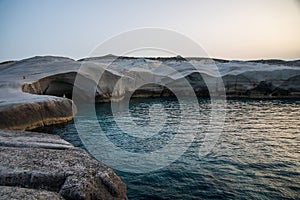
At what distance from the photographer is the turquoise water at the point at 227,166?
20.7 feet

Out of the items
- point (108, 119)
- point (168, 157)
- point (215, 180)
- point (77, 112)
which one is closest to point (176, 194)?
point (215, 180)

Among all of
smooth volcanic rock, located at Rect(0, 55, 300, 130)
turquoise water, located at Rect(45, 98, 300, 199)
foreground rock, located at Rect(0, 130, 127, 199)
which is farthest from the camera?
smooth volcanic rock, located at Rect(0, 55, 300, 130)

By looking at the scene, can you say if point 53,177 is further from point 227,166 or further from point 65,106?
point 65,106

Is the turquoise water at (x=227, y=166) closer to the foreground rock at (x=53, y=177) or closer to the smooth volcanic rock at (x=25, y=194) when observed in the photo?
the foreground rock at (x=53, y=177)

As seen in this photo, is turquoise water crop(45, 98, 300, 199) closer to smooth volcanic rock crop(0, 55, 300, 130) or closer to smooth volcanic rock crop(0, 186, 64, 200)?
smooth volcanic rock crop(0, 55, 300, 130)

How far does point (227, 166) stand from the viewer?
795 centimetres

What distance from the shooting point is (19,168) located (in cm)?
466

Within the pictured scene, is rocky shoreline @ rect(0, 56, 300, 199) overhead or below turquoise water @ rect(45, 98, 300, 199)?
overhead

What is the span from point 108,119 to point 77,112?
2.77 metres

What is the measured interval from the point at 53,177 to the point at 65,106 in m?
10.4

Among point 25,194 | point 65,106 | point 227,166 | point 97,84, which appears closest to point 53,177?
point 25,194

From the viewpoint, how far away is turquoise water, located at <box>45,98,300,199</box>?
249 inches

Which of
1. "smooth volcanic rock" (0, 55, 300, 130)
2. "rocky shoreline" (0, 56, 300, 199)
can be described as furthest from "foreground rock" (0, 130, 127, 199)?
"smooth volcanic rock" (0, 55, 300, 130)

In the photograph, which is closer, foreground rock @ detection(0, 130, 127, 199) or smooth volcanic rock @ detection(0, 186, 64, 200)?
smooth volcanic rock @ detection(0, 186, 64, 200)
